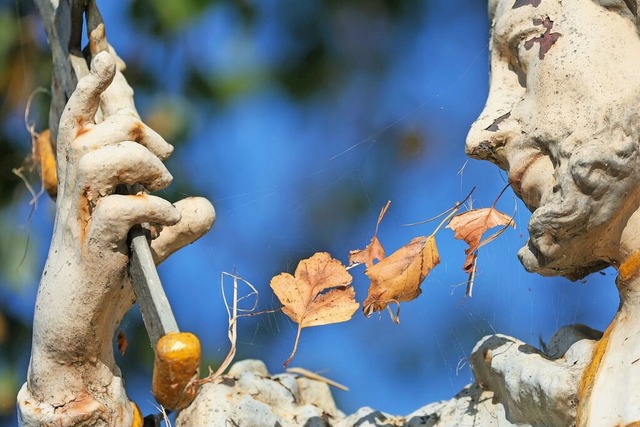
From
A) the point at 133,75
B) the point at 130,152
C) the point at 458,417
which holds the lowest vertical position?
the point at 458,417

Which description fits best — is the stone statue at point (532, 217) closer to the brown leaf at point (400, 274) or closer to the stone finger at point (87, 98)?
the stone finger at point (87, 98)

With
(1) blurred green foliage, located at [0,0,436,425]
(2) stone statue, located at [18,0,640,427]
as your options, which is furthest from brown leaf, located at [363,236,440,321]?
(1) blurred green foliage, located at [0,0,436,425]

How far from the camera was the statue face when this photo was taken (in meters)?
1.81

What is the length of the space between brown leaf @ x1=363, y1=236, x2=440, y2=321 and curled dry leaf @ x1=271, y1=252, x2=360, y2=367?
0.04 metres

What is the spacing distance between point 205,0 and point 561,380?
2.04 metres

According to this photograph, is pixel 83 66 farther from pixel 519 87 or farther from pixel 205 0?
pixel 205 0

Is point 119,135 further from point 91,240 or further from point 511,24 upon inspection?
point 511,24

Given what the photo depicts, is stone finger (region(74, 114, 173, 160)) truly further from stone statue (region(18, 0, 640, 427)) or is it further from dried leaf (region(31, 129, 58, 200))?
dried leaf (region(31, 129, 58, 200))

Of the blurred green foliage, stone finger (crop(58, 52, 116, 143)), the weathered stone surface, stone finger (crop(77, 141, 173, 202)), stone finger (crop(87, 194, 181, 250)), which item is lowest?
the weathered stone surface

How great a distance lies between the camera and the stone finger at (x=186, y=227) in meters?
2.08

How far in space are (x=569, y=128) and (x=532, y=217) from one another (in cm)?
13

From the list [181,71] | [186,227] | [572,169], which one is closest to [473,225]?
[572,169]

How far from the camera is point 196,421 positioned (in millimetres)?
2041

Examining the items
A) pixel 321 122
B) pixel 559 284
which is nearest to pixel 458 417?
pixel 559 284
